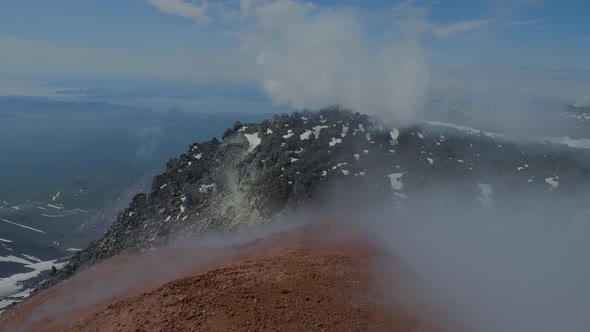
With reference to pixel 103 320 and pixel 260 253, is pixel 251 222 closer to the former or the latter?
pixel 260 253

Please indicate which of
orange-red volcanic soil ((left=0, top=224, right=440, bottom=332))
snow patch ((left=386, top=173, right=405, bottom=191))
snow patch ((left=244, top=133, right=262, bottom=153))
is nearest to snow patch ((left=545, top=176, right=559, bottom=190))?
snow patch ((left=386, top=173, right=405, bottom=191))

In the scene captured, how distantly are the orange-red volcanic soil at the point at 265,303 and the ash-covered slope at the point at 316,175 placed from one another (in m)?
16.1

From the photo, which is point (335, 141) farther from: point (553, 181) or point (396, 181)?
point (553, 181)

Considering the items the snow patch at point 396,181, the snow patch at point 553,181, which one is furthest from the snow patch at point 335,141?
the snow patch at point 553,181

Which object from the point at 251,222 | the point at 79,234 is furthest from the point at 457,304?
the point at 79,234

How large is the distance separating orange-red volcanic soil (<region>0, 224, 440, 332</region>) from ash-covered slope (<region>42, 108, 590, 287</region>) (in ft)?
52.8

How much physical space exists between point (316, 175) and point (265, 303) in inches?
967

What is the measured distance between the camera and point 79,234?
161 m

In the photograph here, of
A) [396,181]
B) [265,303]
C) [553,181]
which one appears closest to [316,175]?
[396,181]

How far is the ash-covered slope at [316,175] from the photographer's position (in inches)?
1588

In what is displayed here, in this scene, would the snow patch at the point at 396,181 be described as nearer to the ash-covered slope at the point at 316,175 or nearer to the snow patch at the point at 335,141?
the ash-covered slope at the point at 316,175

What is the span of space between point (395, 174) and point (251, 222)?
49.8 feet

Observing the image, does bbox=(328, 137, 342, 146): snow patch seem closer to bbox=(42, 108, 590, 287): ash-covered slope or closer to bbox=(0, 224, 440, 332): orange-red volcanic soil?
bbox=(42, 108, 590, 287): ash-covered slope

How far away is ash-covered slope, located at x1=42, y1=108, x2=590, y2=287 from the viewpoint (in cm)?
4034
